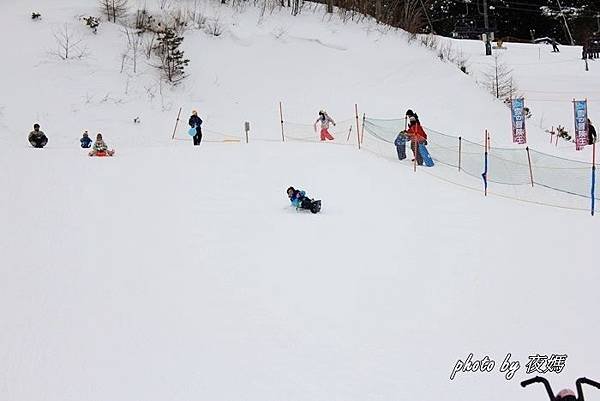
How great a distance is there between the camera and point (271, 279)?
11.2 m

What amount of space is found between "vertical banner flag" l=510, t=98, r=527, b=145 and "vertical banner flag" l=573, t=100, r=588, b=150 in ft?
7.69

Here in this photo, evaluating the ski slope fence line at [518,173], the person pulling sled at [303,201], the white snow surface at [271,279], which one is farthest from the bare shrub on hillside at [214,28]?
the person pulling sled at [303,201]

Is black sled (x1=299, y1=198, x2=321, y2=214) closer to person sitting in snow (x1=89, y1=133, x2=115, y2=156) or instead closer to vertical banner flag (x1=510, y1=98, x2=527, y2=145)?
person sitting in snow (x1=89, y1=133, x2=115, y2=156)

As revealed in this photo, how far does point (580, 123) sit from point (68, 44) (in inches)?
837

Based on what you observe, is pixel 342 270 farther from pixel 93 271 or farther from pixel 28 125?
pixel 28 125

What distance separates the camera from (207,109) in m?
31.1

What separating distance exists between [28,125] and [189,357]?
20.9m

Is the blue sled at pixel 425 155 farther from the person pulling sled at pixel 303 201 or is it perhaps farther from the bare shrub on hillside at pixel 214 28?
the bare shrub on hillside at pixel 214 28

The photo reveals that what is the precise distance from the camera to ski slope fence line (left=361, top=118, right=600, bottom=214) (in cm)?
1761

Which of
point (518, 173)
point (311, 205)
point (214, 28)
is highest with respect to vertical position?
point (214, 28)

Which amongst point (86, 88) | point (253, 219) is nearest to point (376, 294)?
point (253, 219)

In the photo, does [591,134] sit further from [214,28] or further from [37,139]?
[37,139]

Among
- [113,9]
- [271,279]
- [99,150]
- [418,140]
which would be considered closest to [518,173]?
[418,140]

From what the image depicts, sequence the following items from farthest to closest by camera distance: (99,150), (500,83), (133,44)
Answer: (500,83) < (133,44) < (99,150)
